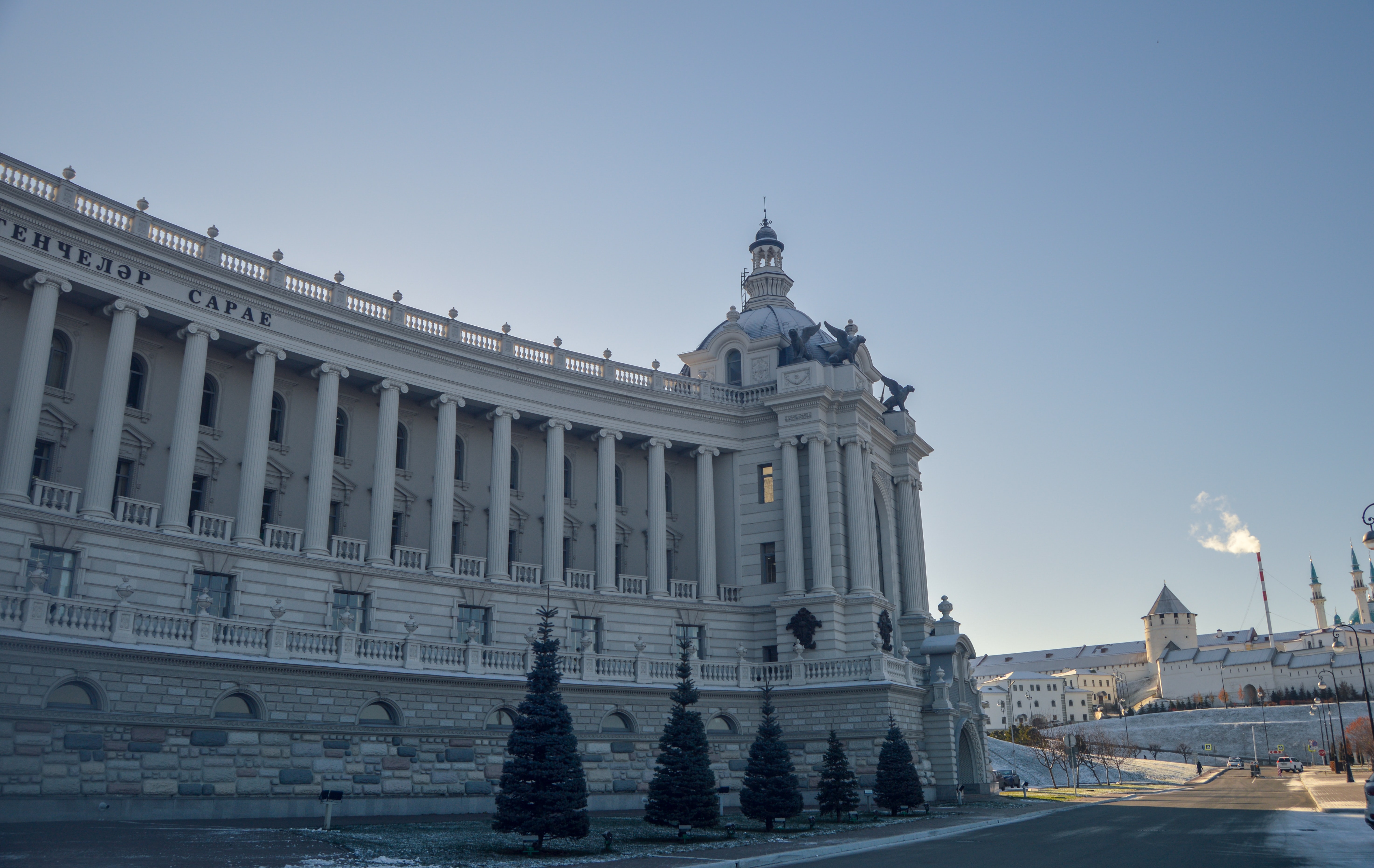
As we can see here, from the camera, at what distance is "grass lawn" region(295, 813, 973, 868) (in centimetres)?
2091

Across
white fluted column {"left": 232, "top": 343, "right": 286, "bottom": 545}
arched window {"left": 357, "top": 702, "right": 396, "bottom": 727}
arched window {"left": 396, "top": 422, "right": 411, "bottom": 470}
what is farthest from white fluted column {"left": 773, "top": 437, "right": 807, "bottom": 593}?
white fluted column {"left": 232, "top": 343, "right": 286, "bottom": 545}

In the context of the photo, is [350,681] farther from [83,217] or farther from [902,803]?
[902,803]

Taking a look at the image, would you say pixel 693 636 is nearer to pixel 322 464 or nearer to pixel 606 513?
pixel 606 513

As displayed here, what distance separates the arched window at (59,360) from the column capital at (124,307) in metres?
1.83

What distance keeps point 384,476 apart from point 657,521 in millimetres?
14715

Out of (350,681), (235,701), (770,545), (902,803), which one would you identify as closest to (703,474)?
(770,545)

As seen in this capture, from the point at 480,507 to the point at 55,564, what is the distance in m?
19.2

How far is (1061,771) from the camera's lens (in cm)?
10644

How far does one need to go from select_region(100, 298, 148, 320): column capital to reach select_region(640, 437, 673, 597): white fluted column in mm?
24799

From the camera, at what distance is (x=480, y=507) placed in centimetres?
4947

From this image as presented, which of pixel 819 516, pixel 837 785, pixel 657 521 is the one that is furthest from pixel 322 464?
pixel 819 516

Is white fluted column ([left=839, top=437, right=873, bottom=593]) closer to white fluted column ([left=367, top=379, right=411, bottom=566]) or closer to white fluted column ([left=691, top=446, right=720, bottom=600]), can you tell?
white fluted column ([left=691, top=446, right=720, bottom=600])

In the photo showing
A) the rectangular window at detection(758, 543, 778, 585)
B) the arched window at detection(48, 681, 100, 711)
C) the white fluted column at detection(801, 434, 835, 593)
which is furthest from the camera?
the rectangular window at detection(758, 543, 778, 585)

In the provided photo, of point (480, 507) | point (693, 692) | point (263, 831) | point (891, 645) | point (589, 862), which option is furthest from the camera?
point (891, 645)
